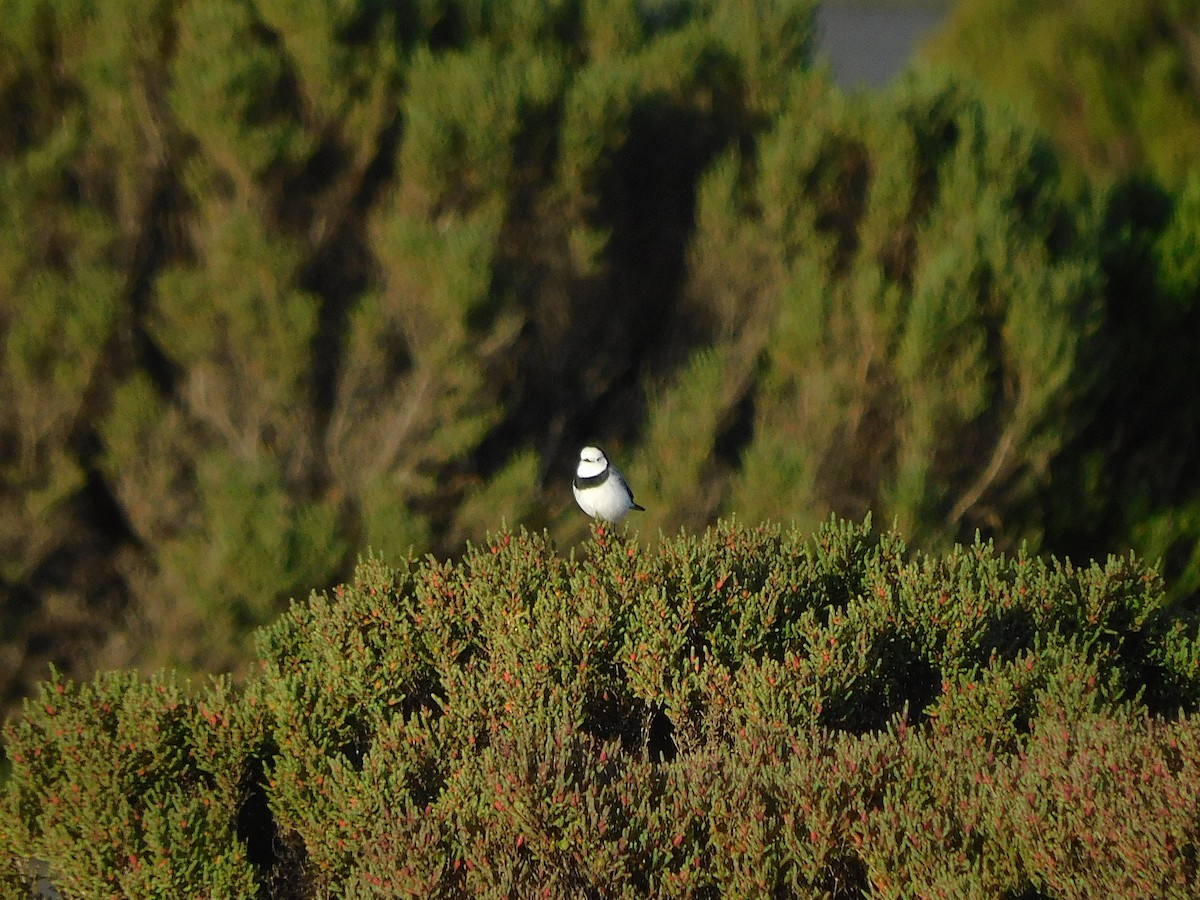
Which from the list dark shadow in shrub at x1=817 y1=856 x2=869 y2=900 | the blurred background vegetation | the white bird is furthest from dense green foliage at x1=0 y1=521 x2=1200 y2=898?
the blurred background vegetation

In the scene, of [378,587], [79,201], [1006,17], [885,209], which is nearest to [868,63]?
[1006,17]

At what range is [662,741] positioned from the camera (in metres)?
5.08

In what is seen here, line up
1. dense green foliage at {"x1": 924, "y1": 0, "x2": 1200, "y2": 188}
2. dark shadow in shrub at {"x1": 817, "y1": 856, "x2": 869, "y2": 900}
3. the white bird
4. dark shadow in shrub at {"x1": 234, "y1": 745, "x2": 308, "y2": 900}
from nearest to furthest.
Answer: dark shadow in shrub at {"x1": 817, "y1": 856, "x2": 869, "y2": 900}
dark shadow in shrub at {"x1": 234, "y1": 745, "x2": 308, "y2": 900}
the white bird
dense green foliage at {"x1": 924, "y1": 0, "x2": 1200, "y2": 188}

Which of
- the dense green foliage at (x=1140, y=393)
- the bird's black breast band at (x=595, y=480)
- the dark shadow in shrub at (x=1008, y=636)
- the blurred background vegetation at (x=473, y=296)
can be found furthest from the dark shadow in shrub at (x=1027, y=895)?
the dense green foliage at (x=1140, y=393)

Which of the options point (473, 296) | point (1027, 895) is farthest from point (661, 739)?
point (473, 296)

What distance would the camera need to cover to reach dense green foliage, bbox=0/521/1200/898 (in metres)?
3.79

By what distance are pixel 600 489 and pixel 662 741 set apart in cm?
123

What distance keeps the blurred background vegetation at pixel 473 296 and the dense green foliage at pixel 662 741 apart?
2255 millimetres

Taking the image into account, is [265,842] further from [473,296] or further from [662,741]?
[473,296]

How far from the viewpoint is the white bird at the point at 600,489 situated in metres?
5.96

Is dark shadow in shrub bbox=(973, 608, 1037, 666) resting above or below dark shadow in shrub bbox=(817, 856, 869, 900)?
above

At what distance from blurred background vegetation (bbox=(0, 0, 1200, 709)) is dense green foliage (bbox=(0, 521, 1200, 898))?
2.25 m

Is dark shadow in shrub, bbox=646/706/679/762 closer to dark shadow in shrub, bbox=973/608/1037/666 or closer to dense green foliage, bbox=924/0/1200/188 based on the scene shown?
dark shadow in shrub, bbox=973/608/1037/666

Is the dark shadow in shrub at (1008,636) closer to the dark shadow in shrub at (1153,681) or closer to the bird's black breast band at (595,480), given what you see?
the dark shadow in shrub at (1153,681)
